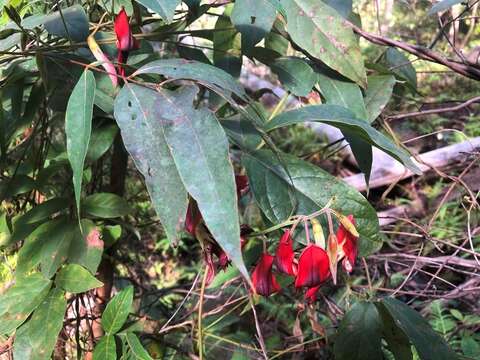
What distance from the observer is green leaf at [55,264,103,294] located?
684mm

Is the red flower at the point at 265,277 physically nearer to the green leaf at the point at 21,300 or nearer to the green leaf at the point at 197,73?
the green leaf at the point at 197,73

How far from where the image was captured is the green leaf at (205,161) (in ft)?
1.24

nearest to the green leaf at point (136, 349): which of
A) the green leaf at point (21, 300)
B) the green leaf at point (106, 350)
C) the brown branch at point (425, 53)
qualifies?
the green leaf at point (106, 350)

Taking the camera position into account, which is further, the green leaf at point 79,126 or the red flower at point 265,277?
the red flower at point 265,277

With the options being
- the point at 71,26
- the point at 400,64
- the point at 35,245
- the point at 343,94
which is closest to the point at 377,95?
the point at 343,94

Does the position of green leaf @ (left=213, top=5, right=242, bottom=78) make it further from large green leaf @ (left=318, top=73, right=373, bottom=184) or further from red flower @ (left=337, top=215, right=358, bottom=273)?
red flower @ (left=337, top=215, right=358, bottom=273)

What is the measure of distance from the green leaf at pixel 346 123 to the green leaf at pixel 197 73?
0.08 m

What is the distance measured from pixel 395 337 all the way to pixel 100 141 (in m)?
0.48

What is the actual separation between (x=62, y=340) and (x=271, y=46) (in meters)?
0.58

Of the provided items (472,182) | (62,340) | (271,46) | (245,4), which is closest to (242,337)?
(62,340)

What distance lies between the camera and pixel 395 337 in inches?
29.1

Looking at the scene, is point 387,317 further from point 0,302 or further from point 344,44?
point 0,302

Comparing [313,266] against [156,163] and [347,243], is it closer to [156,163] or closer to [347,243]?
[347,243]

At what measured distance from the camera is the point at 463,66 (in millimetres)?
848
